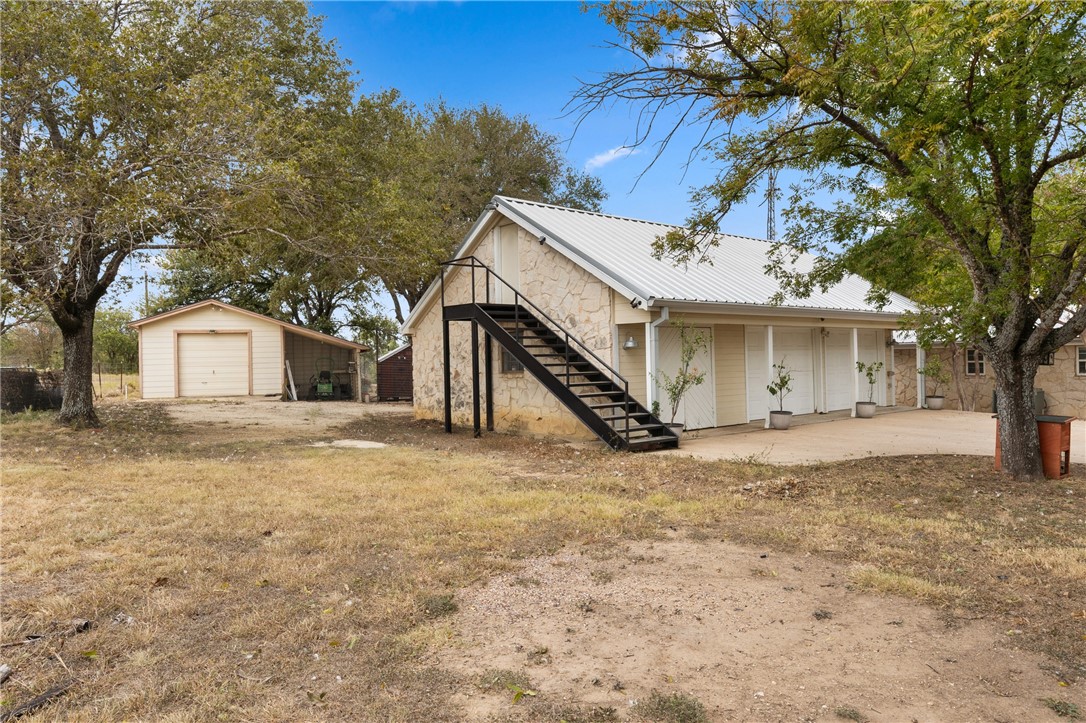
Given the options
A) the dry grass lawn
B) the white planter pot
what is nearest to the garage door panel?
the white planter pot

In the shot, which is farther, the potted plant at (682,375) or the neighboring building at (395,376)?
the neighboring building at (395,376)

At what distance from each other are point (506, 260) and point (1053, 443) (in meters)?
9.77

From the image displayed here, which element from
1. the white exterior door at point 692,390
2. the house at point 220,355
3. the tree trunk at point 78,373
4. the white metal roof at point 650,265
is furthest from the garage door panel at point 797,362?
the house at point 220,355

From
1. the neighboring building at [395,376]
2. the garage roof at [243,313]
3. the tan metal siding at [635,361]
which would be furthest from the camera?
the garage roof at [243,313]

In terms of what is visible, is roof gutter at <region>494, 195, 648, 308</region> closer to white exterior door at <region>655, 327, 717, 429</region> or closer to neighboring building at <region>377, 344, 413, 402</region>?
white exterior door at <region>655, 327, 717, 429</region>

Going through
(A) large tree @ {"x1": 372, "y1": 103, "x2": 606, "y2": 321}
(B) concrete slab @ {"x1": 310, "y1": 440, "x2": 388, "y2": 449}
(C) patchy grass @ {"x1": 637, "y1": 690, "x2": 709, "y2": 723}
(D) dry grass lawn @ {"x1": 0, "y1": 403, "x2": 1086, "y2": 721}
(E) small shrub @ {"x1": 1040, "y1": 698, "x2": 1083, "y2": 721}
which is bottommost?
(E) small shrub @ {"x1": 1040, "y1": 698, "x2": 1083, "y2": 721}

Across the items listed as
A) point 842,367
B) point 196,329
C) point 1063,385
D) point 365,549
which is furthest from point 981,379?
point 196,329

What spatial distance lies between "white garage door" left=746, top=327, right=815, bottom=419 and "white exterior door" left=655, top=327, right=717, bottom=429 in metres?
1.33

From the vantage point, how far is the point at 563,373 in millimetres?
12164

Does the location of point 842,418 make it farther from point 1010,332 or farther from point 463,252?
point 463,252

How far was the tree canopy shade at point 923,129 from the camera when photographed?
6266mm

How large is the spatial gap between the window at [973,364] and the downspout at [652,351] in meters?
11.5

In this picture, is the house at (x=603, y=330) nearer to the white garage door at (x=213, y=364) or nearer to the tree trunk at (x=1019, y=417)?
the tree trunk at (x=1019, y=417)

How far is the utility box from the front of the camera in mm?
8008
